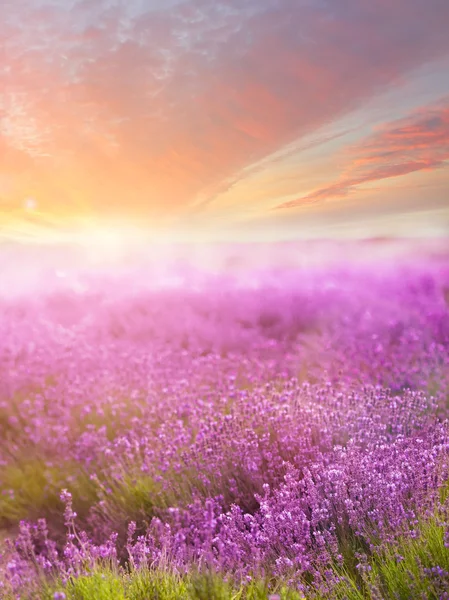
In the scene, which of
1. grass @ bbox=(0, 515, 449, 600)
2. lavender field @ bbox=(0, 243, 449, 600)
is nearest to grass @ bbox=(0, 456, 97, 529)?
lavender field @ bbox=(0, 243, 449, 600)

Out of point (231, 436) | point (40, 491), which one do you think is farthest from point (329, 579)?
point (40, 491)

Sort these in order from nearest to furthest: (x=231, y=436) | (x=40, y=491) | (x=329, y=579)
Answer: (x=329, y=579)
(x=231, y=436)
(x=40, y=491)

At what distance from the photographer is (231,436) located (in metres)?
3.97

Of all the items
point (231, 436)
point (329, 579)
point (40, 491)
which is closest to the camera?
point (329, 579)

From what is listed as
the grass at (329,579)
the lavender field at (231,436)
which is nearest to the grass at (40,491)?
the lavender field at (231,436)

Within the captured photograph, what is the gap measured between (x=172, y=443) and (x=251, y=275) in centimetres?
619

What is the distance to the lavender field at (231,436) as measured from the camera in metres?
2.62

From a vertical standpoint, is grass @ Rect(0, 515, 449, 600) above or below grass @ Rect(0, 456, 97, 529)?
above

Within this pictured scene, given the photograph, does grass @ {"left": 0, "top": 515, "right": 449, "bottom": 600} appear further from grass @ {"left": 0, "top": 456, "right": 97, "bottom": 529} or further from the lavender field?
grass @ {"left": 0, "top": 456, "right": 97, "bottom": 529}

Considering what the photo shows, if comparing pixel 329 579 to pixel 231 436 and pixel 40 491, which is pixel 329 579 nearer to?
pixel 231 436

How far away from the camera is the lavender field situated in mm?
2621

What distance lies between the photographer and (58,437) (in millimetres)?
5164

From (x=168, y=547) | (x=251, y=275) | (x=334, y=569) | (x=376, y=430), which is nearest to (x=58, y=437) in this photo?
(x=168, y=547)

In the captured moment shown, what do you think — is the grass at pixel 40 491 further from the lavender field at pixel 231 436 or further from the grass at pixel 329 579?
the grass at pixel 329 579
